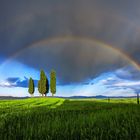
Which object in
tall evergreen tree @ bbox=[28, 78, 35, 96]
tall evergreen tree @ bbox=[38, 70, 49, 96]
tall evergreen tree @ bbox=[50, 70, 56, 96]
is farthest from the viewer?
tall evergreen tree @ bbox=[28, 78, 35, 96]

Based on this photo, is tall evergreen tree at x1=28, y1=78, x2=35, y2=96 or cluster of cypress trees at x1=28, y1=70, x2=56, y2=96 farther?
tall evergreen tree at x1=28, y1=78, x2=35, y2=96

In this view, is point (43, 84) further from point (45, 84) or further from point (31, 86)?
point (31, 86)

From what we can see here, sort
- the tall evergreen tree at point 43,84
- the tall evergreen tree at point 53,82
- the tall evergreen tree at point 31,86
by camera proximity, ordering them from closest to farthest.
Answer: the tall evergreen tree at point 53,82 < the tall evergreen tree at point 43,84 < the tall evergreen tree at point 31,86

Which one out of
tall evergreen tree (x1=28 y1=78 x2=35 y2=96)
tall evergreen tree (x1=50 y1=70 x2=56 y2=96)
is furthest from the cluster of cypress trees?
tall evergreen tree (x1=28 y1=78 x2=35 y2=96)

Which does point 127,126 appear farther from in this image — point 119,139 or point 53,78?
point 53,78

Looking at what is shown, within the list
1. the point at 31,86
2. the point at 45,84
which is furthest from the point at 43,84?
the point at 31,86

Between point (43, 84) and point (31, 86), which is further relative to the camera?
point (31, 86)

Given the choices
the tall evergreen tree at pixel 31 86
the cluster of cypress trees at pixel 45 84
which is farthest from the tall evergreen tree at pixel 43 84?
the tall evergreen tree at pixel 31 86

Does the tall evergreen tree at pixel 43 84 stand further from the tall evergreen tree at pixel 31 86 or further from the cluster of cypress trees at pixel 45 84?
the tall evergreen tree at pixel 31 86

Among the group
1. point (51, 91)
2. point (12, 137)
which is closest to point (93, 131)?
point (12, 137)

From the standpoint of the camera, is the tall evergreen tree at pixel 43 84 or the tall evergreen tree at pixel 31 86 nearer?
the tall evergreen tree at pixel 43 84

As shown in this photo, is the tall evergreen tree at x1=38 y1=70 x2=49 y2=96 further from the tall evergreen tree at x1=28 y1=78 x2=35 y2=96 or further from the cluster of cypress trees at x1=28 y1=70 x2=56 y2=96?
the tall evergreen tree at x1=28 y1=78 x2=35 y2=96

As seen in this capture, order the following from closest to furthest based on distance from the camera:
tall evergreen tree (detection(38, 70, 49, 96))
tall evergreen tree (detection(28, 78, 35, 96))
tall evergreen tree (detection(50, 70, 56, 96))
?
tall evergreen tree (detection(50, 70, 56, 96)) < tall evergreen tree (detection(38, 70, 49, 96)) < tall evergreen tree (detection(28, 78, 35, 96))

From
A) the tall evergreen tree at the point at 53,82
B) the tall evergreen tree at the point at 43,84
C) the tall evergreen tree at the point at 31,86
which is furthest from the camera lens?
the tall evergreen tree at the point at 31,86
